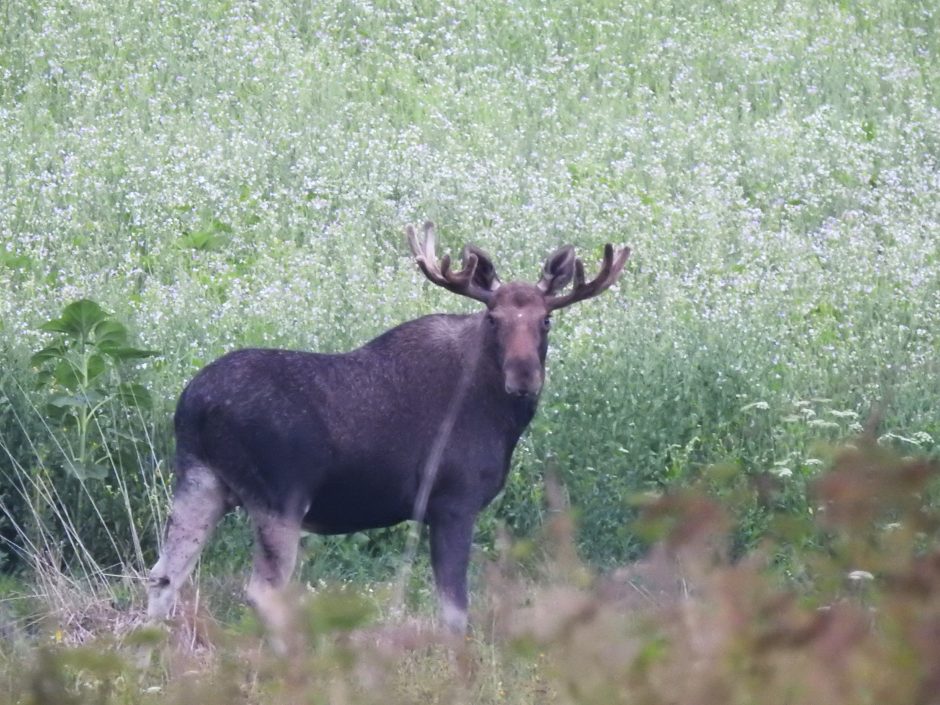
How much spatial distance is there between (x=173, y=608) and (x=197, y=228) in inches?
323

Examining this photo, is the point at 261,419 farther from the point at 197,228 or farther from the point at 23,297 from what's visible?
the point at 197,228

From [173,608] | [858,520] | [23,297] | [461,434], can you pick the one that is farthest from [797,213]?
[858,520]

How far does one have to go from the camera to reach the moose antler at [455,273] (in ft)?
27.3

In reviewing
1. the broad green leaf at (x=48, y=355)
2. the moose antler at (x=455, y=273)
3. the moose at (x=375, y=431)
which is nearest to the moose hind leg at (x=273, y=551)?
the moose at (x=375, y=431)

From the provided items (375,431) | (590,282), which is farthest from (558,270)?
(375,431)

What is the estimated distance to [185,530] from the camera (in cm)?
777

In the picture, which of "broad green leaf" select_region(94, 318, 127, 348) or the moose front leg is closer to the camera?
the moose front leg

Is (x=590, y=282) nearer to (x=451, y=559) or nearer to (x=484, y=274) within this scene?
(x=484, y=274)

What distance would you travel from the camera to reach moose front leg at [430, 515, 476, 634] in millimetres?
7953

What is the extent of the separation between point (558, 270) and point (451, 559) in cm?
159

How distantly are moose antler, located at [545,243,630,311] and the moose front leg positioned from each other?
1.17 meters

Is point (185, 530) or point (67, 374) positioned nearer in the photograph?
point (185, 530)

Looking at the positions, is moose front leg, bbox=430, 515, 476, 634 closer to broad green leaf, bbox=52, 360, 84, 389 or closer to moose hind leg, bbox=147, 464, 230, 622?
moose hind leg, bbox=147, 464, 230, 622

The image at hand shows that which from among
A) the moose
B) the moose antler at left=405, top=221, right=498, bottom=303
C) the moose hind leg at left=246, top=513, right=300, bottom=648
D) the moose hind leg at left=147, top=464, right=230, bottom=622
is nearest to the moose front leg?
the moose
